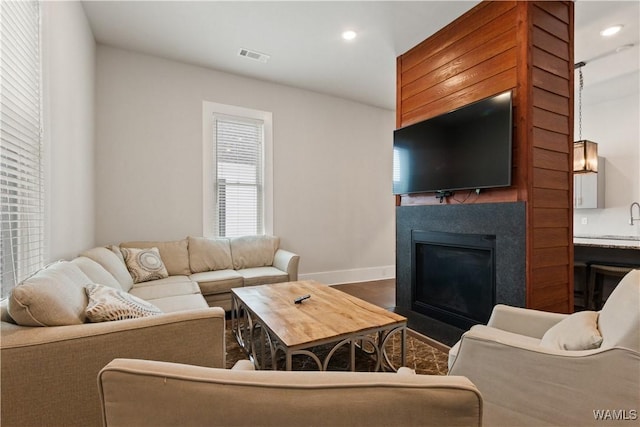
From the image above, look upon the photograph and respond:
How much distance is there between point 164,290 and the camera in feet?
8.77

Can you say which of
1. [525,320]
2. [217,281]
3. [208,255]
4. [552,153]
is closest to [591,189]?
[552,153]

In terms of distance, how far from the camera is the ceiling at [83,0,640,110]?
2.69 m

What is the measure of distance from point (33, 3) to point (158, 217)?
2306 millimetres

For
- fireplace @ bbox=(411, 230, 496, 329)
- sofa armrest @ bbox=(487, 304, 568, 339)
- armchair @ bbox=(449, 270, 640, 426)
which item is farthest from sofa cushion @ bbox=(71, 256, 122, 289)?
fireplace @ bbox=(411, 230, 496, 329)

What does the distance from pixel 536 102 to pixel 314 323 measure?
242cm

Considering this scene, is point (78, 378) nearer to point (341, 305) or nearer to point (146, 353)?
point (146, 353)

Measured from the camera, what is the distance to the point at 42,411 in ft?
3.65

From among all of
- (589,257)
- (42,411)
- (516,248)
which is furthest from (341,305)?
(589,257)

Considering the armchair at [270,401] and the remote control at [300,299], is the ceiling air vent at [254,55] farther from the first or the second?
the armchair at [270,401]

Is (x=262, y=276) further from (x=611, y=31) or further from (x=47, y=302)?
(x=611, y=31)

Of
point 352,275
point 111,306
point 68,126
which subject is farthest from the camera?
point 352,275

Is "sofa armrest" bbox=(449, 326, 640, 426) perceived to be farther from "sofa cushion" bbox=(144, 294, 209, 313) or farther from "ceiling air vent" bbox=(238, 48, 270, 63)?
"ceiling air vent" bbox=(238, 48, 270, 63)

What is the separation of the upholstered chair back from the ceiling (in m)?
2.60

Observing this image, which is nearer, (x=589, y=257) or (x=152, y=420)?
(x=152, y=420)
